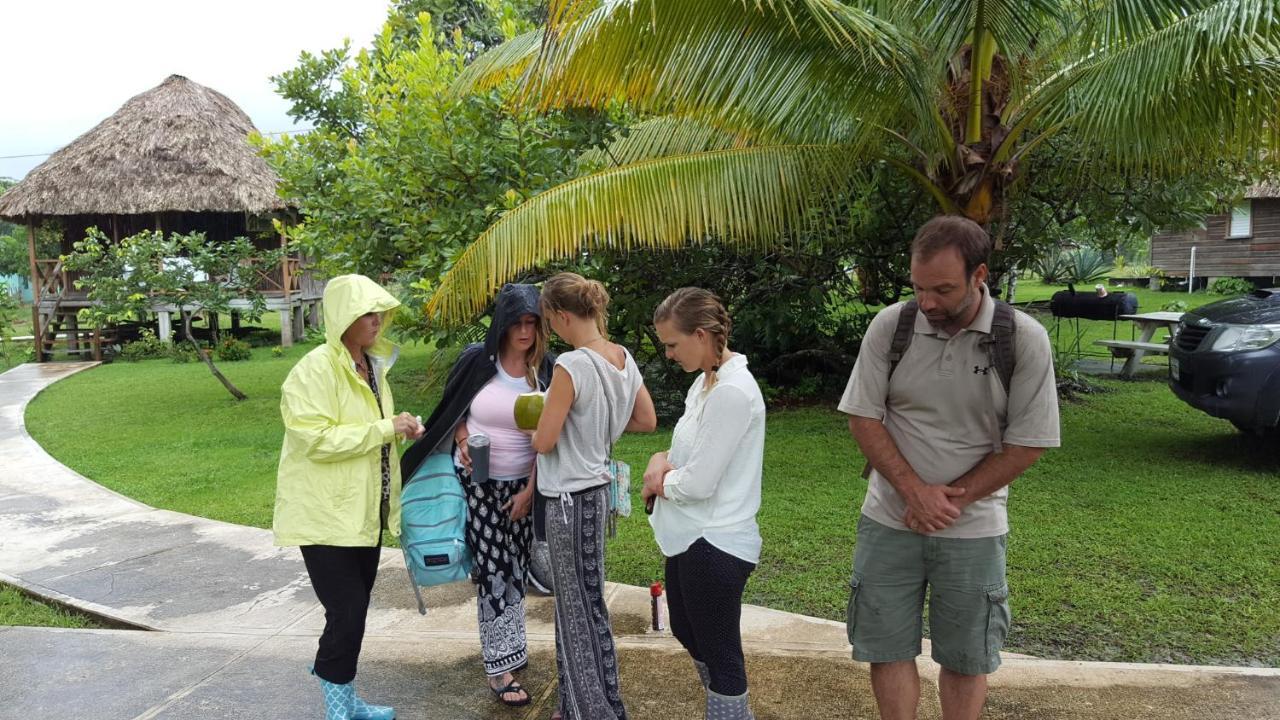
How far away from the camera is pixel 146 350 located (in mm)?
19719

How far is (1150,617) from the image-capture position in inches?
174

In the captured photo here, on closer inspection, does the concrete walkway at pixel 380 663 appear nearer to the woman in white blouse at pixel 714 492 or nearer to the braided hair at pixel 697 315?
the woman in white blouse at pixel 714 492

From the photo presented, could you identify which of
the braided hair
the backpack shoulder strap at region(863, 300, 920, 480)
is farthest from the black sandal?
the backpack shoulder strap at region(863, 300, 920, 480)

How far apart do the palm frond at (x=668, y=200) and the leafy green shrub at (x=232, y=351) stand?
14.3 meters

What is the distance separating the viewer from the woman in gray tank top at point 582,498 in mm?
3164

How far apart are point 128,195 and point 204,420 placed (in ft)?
35.3

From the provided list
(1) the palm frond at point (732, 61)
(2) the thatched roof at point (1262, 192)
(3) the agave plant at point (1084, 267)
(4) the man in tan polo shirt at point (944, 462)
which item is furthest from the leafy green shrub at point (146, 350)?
(2) the thatched roof at point (1262, 192)

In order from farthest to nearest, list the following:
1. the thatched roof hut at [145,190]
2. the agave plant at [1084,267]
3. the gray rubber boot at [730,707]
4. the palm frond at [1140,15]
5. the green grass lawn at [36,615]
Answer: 1. the thatched roof hut at [145,190]
2. the agave plant at [1084,267]
3. the palm frond at [1140,15]
4. the green grass lawn at [36,615]
5. the gray rubber boot at [730,707]

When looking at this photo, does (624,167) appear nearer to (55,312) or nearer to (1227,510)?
(1227,510)

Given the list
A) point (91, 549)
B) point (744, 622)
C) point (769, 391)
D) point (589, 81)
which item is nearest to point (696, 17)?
point (589, 81)

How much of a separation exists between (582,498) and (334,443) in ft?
2.88

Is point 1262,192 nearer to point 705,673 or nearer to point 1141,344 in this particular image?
point 1141,344

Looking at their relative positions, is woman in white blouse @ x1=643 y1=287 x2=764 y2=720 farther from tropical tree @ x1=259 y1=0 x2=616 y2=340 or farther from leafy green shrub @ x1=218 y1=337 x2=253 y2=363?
leafy green shrub @ x1=218 y1=337 x2=253 y2=363

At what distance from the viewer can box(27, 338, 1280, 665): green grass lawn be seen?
438 centimetres
